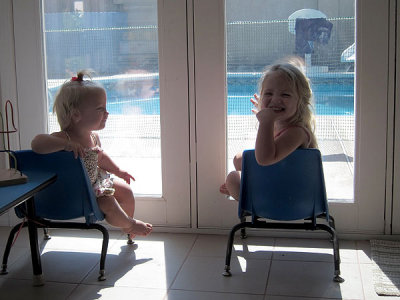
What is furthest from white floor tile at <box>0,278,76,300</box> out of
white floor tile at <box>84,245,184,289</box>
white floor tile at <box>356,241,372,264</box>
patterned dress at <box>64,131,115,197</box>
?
white floor tile at <box>356,241,372,264</box>

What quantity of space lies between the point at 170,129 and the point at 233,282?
903 millimetres

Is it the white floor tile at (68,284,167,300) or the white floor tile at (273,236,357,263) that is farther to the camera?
the white floor tile at (273,236,357,263)

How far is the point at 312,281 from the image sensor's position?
240 cm

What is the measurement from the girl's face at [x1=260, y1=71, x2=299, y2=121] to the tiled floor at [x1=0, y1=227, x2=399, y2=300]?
2.22 feet

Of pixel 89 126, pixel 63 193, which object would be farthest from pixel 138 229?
pixel 89 126

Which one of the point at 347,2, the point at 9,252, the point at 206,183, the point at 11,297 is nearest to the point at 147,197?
the point at 206,183

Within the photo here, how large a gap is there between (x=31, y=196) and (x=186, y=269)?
823 mm

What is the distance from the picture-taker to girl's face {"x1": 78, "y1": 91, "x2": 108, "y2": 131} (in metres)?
2.59

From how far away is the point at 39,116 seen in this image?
308 centimetres

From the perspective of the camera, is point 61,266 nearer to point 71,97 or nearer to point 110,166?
point 110,166

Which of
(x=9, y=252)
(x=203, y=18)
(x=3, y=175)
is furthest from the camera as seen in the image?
(x=203, y=18)

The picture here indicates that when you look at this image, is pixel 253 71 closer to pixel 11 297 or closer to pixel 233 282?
pixel 233 282

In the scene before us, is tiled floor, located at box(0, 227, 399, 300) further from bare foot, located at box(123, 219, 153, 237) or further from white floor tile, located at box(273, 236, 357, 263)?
bare foot, located at box(123, 219, 153, 237)

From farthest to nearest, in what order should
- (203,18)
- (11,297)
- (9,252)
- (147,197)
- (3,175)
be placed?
(147,197)
(203,18)
(9,252)
(11,297)
(3,175)
